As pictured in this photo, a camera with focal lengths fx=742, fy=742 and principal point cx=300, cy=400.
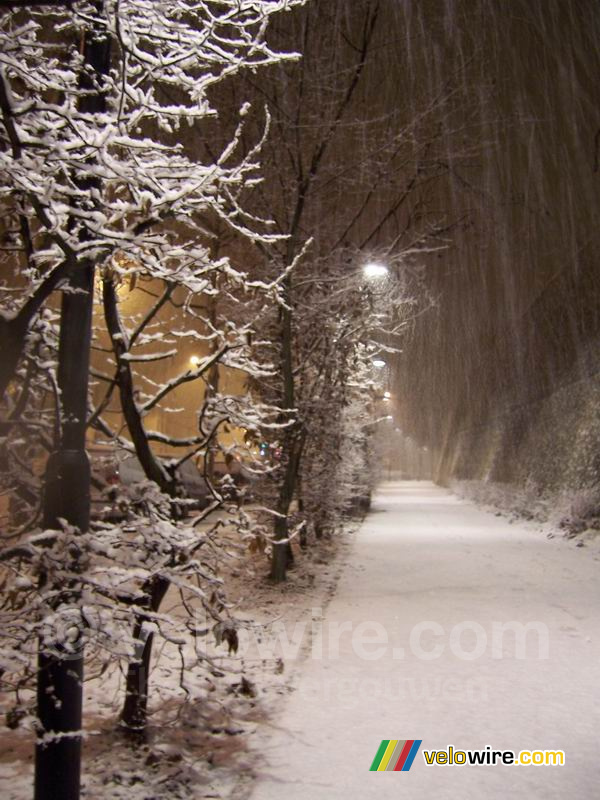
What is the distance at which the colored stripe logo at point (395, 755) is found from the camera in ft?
13.8

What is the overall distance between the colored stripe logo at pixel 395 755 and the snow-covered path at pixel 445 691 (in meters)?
0.05

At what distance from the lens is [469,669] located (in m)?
6.10

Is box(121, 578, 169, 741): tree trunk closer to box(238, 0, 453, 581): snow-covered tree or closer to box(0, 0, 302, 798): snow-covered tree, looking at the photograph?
box(0, 0, 302, 798): snow-covered tree

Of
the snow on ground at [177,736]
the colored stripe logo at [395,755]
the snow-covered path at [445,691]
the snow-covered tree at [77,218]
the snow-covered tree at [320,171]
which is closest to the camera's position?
the snow-covered tree at [77,218]

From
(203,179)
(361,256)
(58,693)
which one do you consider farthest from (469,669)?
(361,256)

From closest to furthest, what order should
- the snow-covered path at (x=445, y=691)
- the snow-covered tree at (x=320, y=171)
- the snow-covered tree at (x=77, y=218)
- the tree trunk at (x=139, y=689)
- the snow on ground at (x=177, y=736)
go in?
the snow-covered tree at (x=77, y=218), the snow on ground at (x=177, y=736), the snow-covered path at (x=445, y=691), the tree trunk at (x=139, y=689), the snow-covered tree at (x=320, y=171)

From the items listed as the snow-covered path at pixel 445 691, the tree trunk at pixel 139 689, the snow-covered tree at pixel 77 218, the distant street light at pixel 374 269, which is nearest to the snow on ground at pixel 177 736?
the tree trunk at pixel 139 689

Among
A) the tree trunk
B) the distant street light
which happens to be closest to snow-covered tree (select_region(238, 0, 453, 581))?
the distant street light

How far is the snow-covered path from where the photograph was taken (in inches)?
159

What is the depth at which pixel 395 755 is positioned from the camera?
4344 mm

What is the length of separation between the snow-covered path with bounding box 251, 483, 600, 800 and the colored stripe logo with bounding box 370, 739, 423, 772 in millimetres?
47

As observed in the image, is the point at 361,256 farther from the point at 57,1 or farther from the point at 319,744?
the point at 57,1

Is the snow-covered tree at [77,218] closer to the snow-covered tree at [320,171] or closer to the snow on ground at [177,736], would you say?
the snow on ground at [177,736]

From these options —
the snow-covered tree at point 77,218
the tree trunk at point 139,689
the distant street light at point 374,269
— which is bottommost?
the tree trunk at point 139,689
